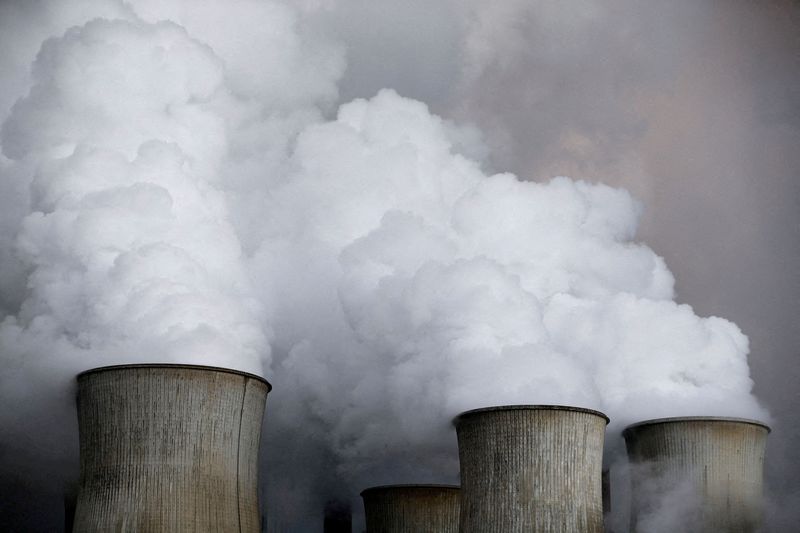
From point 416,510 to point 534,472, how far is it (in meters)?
5.56

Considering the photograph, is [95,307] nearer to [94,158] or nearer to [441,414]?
[94,158]

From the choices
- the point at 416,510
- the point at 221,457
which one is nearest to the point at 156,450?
the point at 221,457

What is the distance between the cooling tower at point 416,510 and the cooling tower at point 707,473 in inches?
153

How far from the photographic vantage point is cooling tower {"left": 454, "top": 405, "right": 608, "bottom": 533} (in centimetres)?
1572

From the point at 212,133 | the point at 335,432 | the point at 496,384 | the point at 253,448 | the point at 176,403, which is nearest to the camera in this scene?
the point at 176,403

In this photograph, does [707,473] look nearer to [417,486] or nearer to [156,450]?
[417,486]

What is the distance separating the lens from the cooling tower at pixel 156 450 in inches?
608

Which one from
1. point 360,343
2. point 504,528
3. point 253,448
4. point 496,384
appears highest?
point 360,343

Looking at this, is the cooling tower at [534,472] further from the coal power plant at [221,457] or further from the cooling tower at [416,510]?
the cooling tower at [416,510]

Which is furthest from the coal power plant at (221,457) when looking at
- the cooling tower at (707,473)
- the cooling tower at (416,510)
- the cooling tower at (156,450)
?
the cooling tower at (416,510)

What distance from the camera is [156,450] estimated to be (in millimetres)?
15586

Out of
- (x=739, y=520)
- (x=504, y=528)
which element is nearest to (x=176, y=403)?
(x=504, y=528)

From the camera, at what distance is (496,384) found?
18.5m

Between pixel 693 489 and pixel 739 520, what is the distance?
0.98 meters
